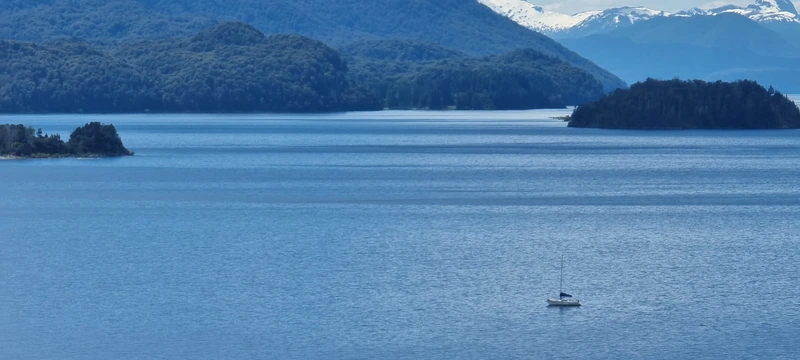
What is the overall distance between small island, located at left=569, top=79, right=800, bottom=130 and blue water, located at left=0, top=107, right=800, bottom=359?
65.3 meters

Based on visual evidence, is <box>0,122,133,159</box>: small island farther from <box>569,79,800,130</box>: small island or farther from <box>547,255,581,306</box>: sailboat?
<box>569,79,800,130</box>: small island

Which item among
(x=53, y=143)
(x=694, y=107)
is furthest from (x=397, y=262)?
(x=694, y=107)

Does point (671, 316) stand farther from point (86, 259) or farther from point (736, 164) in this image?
point (736, 164)

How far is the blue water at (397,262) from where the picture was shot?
1478 inches

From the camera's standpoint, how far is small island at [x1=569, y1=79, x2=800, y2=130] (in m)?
164

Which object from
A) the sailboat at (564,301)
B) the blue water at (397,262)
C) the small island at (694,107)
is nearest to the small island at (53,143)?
the blue water at (397,262)

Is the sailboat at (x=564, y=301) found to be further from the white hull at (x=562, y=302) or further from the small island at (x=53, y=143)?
the small island at (x=53, y=143)

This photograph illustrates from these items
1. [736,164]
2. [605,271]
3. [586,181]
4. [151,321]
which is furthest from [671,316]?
[736,164]

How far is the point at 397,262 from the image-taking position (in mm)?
49656

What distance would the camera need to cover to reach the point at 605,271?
1880 inches

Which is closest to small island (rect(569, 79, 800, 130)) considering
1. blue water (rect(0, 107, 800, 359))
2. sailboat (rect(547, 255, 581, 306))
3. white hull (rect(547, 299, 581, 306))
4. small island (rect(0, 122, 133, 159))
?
blue water (rect(0, 107, 800, 359))

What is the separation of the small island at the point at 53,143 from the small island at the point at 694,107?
74632 millimetres

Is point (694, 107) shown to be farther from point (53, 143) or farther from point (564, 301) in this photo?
point (564, 301)

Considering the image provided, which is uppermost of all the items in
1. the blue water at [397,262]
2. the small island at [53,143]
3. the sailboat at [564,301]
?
the small island at [53,143]
